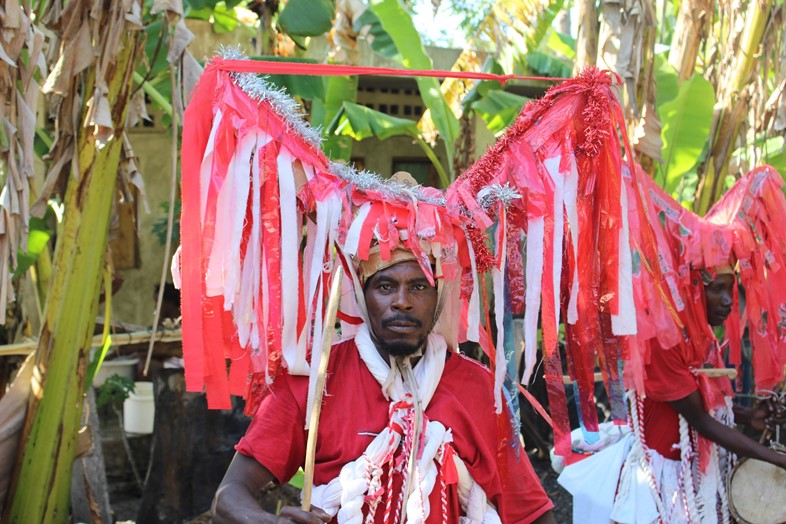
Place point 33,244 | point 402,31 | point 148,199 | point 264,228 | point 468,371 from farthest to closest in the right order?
1. point 148,199
2. point 402,31
3. point 33,244
4. point 468,371
5. point 264,228

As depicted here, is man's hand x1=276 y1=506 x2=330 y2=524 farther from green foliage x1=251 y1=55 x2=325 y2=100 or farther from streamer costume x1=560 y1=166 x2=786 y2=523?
green foliage x1=251 y1=55 x2=325 y2=100

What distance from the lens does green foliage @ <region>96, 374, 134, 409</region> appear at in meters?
6.47

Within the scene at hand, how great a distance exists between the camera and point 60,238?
3896mm

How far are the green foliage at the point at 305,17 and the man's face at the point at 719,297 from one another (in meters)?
3.29

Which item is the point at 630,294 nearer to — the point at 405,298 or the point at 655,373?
the point at 405,298

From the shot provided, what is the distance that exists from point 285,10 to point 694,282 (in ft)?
11.0

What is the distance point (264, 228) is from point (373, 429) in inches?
23.7

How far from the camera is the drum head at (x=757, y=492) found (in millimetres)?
3828

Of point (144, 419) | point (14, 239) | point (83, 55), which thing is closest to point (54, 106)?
point (83, 55)

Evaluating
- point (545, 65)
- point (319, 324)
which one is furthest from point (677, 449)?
point (545, 65)

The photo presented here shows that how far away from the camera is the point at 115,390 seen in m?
6.57

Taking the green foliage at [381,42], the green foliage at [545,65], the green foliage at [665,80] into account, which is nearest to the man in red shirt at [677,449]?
the green foliage at [665,80]

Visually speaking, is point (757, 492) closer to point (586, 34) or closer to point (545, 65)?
point (586, 34)

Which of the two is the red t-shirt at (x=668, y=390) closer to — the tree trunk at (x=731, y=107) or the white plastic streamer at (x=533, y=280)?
the white plastic streamer at (x=533, y=280)
